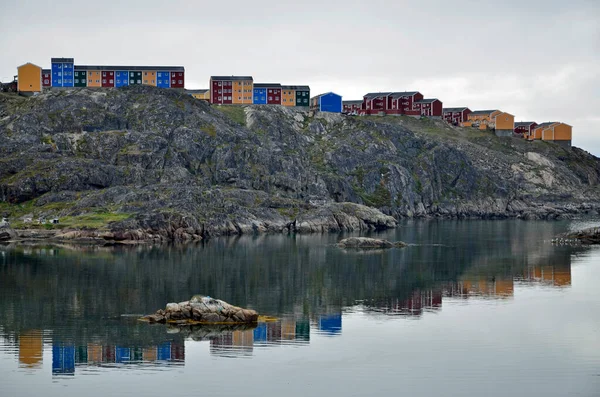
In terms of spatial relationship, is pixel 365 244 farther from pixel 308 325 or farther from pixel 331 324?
pixel 308 325

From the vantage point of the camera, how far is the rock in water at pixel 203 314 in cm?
6975

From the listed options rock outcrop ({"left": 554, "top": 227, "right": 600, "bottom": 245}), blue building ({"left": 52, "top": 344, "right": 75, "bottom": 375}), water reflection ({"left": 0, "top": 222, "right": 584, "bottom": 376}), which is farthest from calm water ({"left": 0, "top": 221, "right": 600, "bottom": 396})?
rock outcrop ({"left": 554, "top": 227, "right": 600, "bottom": 245})

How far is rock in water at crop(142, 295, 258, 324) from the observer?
2746 inches

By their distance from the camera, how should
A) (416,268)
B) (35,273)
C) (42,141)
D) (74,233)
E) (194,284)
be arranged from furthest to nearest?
(42,141) → (74,233) → (416,268) → (35,273) → (194,284)

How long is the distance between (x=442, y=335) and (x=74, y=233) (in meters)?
91.5

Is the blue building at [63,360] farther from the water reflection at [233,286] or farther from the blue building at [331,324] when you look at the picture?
the blue building at [331,324]

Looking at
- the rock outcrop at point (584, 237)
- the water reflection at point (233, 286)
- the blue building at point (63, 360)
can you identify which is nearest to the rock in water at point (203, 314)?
the water reflection at point (233, 286)

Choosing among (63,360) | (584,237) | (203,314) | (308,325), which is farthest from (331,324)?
(584,237)

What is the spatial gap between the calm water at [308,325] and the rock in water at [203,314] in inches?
65.1

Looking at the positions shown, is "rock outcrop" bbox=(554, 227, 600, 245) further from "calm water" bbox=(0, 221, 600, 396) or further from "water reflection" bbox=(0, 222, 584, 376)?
"calm water" bbox=(0, 221, 600, 396)

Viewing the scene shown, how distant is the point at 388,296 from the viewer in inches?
3551

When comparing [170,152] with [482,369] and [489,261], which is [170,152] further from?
[482,369]

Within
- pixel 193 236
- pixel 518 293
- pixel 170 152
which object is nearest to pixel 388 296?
pixel 518 293

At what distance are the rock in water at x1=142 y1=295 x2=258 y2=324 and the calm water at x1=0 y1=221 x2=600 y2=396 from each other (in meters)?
1.65
